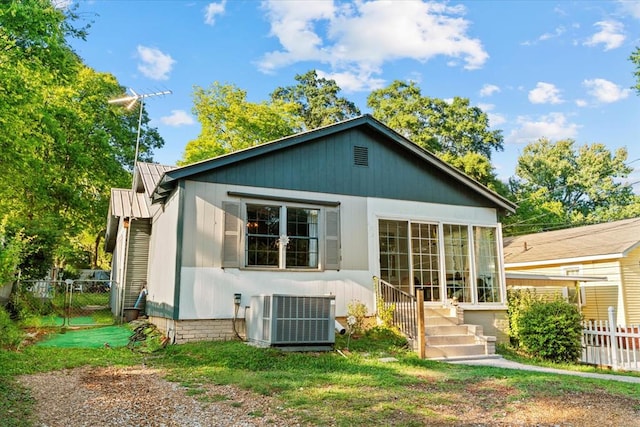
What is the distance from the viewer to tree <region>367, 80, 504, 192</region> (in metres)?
28.7

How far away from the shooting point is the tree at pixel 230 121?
28.0m

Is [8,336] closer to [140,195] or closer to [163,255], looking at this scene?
[163,255]

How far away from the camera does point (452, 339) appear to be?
380 inches

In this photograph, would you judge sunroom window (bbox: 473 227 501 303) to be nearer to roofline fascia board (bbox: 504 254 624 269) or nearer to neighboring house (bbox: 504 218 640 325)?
neighboring house (bbox: 504 218 640 325)

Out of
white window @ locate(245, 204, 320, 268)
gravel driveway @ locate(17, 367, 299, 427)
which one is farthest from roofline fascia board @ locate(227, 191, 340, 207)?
gravel driveway @ locate(17, 367, 299, 427)

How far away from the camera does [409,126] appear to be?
94.8ft

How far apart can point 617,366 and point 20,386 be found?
Answer: 1093cm

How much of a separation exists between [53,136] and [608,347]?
2198 centimetres

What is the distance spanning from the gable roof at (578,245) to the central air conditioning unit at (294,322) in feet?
38.5

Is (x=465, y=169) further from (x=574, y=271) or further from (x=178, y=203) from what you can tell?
(x=178, y=203)

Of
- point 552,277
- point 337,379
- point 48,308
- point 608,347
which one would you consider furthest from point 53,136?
point 608,347

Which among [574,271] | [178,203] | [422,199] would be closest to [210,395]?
[178,203]

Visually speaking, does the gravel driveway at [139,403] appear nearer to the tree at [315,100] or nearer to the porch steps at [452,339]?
the porch steps at [452,339]

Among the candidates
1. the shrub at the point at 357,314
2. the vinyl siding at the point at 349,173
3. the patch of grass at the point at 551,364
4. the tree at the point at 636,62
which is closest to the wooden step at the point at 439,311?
the patch of grass at the point at 551,364
